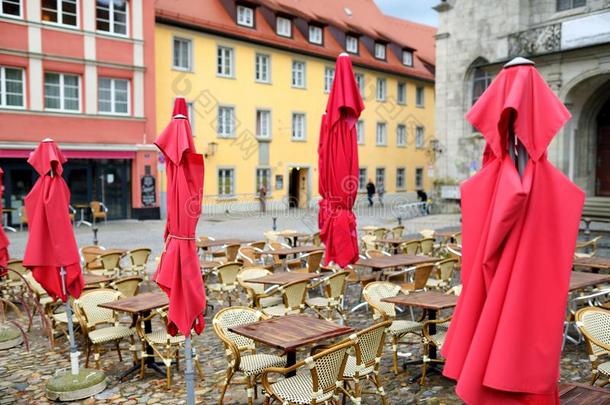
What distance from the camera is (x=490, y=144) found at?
125 inches

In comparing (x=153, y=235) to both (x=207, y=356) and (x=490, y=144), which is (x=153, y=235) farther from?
(x=490, y=144)

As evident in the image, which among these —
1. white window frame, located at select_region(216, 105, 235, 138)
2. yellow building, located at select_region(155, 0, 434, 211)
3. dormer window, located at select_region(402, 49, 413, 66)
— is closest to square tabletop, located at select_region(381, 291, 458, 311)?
yellow building, located at select_region(155, 0, 434, 211)

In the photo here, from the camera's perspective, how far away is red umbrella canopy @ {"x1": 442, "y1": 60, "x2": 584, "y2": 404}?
114 inches

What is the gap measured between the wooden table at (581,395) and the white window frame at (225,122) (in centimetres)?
2476

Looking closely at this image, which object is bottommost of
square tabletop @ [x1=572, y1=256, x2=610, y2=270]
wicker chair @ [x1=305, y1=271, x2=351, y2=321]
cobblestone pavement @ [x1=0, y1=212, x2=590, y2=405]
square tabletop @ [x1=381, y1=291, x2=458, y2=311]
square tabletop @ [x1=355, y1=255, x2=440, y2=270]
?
cobblestone pavement @ [x1=0, y1=212, x2=590, y2=405]

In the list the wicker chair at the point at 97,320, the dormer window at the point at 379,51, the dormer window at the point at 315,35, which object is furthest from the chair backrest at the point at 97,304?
the dormer window at the point at 379,51

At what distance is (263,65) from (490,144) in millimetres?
27453

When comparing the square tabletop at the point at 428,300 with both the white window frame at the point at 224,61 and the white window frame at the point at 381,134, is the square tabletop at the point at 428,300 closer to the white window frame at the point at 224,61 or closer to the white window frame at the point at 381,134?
the white window frame at the point at 224,61

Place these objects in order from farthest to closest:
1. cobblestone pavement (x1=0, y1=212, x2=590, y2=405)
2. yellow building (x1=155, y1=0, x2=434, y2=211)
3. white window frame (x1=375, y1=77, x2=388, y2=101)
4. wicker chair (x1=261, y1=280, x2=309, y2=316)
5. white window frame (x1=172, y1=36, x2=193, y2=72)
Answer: white window frame (x1=375, y1=77, x2=388, y2=101)
yellow building (x1=155, y1=0, x2=434, y2=211)
white window frame (x1=172, y1=36, x2=193, y2=72)
wicker chair (x1=261, y1=280, x2=309, y2=316)
cobblestone pavement (x1=0, y1=212, x2=590, y2=405)

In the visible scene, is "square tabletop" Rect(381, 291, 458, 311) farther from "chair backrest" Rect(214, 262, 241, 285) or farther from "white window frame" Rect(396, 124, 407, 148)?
"white window frame" Rect(396, 124, 407, 148)

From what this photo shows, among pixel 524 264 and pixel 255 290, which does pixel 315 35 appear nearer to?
pixel 255 290

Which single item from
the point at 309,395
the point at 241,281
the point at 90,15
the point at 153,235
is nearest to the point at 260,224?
the point at 153,235

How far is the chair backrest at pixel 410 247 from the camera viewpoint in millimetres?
10898

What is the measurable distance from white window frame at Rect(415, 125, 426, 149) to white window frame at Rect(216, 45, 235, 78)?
55.0 feet
